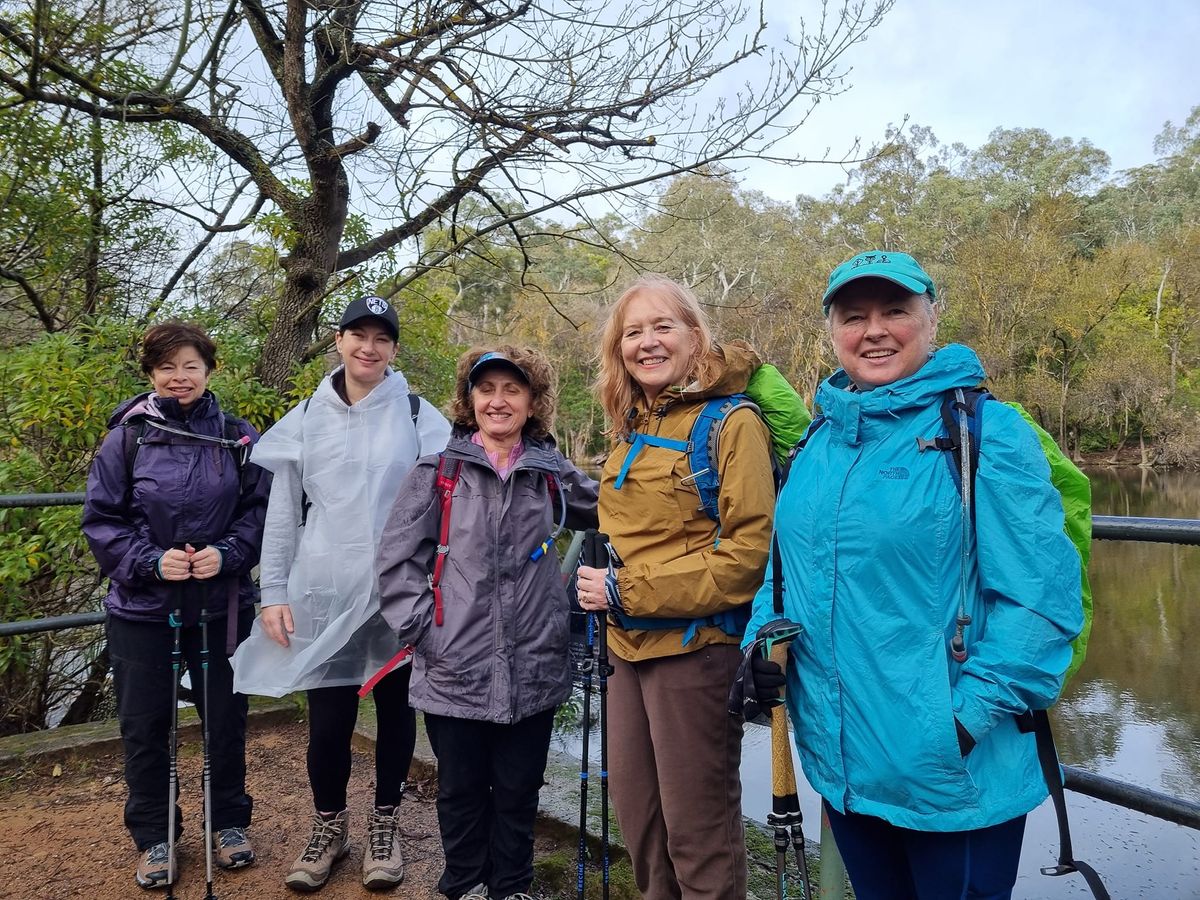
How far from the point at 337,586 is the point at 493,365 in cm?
86

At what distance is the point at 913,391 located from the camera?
4.85 feet

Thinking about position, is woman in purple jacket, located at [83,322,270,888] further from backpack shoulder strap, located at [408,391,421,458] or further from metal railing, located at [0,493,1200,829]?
metal railing, located at [0,493,1200,829]

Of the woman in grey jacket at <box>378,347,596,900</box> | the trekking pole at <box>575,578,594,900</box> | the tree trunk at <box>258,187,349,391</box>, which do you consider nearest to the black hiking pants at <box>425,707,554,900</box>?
the woman in grey jacket at <box>378,347,596,900</box>

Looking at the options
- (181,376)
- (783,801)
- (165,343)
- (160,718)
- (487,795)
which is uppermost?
(165,343)

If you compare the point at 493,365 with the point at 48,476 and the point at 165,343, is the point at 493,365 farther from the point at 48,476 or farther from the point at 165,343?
the point at 48,476

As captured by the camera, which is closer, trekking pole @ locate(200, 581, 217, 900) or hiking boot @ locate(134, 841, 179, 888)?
trekking pole @ locate(200, 581, 217, 900)

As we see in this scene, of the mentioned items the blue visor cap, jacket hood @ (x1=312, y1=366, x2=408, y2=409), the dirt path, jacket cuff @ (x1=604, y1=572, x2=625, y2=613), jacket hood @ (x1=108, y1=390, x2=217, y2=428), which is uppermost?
the blue visor cap

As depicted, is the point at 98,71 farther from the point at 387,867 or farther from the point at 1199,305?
the point at 1199,305

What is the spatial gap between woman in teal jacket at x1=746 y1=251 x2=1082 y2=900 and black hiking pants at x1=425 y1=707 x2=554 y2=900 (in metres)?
0.95

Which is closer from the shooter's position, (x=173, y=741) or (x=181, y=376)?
(x=173, y=741)

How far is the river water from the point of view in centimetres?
585

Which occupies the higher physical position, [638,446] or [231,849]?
[638,446]

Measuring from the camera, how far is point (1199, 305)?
29.8 meters

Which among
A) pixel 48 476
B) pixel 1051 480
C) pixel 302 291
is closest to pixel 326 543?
pixel 1051 480
